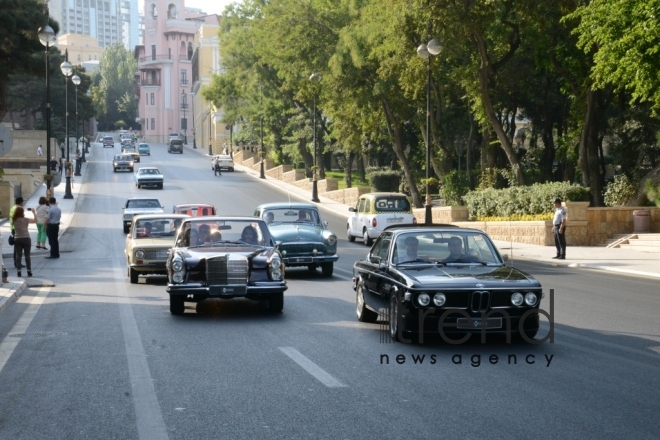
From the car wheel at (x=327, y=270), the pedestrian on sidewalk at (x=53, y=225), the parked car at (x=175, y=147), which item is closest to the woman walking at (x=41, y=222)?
the pedestrian on sidewalk at (x=53, y=225)

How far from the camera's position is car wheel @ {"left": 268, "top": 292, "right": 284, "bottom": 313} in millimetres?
15289

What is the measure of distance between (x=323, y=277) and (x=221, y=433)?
15249mm

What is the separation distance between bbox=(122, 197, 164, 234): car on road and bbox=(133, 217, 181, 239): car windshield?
1883 centimetres

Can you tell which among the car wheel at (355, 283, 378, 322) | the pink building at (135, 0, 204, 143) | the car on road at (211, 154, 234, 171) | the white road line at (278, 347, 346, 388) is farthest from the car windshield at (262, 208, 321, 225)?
the pink building at (135, 0, 204, 143)

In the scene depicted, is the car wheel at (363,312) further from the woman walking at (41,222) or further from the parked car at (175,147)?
the parked car at (175,147)

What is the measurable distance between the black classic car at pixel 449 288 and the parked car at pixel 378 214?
21.8m

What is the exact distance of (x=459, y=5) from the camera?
36.3 m

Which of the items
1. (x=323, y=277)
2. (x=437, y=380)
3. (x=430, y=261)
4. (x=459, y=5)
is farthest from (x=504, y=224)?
(x=437, y=380)

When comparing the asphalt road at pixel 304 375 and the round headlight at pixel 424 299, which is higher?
the round headlight at pixel 424 299

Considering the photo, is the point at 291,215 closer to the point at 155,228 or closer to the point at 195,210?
the point at 155,228

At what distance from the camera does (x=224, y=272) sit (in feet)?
48.4

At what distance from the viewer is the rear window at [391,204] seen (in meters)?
35.8

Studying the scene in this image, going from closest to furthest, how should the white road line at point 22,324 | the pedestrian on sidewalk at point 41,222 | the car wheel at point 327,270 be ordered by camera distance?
the white road line at point 22,324, the car wheel at point 327,270, the pedestrian on sidewalk at point 41,222

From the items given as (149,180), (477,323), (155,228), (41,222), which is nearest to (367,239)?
(41,222)
